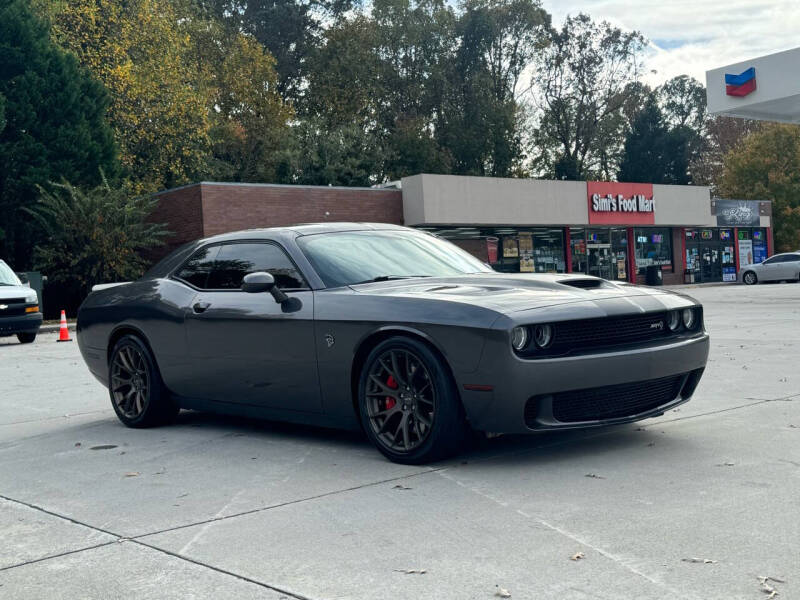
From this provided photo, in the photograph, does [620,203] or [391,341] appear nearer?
[391,341]

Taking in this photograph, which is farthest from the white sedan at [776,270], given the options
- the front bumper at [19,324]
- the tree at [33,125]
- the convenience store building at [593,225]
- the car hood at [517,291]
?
the car hood at [517,291]

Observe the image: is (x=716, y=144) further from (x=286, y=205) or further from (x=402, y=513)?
(x=402, y=513)

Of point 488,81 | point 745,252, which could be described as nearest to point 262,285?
point 745,252

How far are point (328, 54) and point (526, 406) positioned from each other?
5016 centimetres

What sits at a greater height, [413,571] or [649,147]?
[649,147]

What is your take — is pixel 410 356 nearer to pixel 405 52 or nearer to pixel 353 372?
pixel 353 372

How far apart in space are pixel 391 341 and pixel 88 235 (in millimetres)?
25312

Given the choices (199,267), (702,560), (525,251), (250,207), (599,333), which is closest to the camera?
(702,560)

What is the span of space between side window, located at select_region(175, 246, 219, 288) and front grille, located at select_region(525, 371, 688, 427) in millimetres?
2937

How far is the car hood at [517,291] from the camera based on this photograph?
523cm

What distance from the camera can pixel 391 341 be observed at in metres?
5.34

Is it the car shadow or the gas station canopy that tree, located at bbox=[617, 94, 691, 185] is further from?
the car shadow

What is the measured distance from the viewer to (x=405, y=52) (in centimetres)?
5631

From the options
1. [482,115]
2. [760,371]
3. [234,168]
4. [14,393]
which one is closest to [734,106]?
[760,371]
